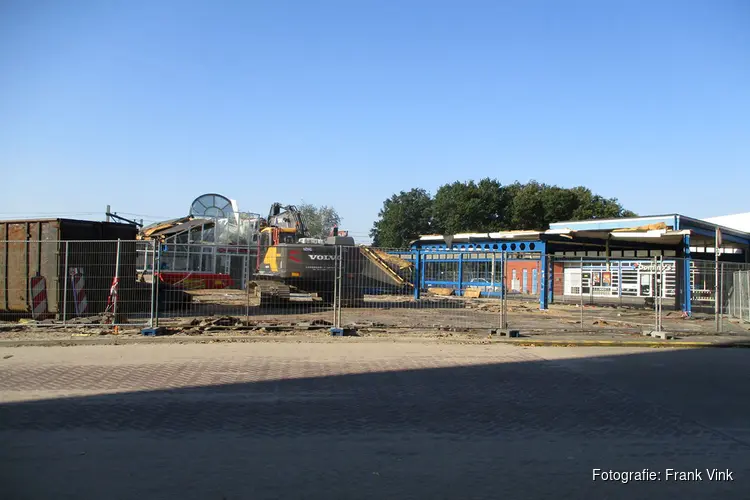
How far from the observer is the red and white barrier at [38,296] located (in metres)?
14.3

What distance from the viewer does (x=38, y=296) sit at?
14.4m

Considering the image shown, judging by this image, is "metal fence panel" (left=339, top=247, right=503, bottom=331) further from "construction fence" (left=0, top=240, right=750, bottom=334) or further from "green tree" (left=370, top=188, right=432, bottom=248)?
"green tree" (left=370, top=188, right=432, bottom=248)

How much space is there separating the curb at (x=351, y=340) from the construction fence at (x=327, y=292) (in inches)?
32.2

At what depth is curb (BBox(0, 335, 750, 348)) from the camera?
486 inches

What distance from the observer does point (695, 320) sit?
1997 centimetres

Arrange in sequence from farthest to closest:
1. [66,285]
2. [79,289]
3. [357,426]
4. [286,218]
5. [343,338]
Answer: [286,218] < [79,289] < [66,285] < [343,338] < [357,426]

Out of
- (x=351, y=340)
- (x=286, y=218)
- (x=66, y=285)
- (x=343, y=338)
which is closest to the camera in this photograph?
(x=351, y=340)

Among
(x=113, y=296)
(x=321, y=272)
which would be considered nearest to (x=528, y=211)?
(x=321, y=272)

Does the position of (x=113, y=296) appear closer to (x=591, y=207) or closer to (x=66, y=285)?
(x=66, y=285)

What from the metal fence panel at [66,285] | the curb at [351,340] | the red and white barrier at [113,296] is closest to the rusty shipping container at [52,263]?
the metal fence panel at [66,285]

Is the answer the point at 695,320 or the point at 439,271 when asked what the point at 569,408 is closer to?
the point at 695,320

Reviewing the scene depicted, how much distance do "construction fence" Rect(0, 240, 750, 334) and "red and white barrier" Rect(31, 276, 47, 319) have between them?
0.03 m

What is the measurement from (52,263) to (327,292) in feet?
23.5

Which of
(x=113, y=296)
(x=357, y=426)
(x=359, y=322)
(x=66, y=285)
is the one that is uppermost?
(x=66, y=285)
